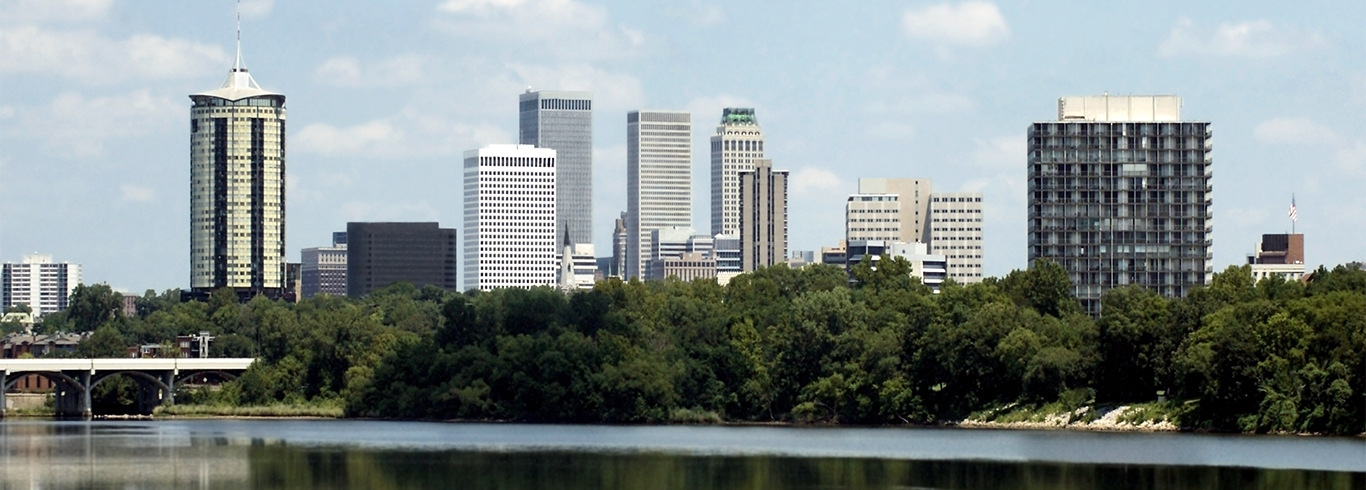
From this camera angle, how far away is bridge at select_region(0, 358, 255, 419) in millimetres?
184250

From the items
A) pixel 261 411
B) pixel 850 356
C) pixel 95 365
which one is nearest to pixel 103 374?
pixel 95 365

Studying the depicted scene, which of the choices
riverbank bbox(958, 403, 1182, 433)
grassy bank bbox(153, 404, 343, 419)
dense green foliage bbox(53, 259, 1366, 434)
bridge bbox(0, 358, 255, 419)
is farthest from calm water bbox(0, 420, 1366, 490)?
bridge bbox(0, 358, 255, 419)

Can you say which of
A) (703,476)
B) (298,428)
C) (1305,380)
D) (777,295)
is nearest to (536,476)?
(703,476)

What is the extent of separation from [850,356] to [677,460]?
5216 cm

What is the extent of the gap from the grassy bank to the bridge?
4.81 meters

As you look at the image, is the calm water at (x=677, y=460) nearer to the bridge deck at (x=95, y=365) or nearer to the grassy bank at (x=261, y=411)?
the grassy bank at (x=261, y=411)

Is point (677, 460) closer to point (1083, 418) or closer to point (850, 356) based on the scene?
point (1083, 418)

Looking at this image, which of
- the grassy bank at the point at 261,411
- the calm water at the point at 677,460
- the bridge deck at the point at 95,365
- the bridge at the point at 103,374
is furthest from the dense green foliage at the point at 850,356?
the calm water at the point at 677,460

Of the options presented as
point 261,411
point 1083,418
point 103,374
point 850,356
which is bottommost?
point 261,411

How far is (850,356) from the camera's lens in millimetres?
147250

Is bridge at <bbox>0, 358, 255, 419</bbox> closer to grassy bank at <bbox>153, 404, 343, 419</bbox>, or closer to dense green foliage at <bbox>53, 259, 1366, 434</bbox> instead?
grassy bank at <bbox>153, 404, 343, 419</bbox>

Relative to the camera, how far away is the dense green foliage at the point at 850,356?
116500mm

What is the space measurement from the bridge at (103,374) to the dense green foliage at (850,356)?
5414 mm

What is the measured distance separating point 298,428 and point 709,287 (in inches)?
2532
